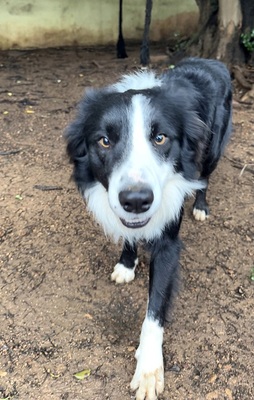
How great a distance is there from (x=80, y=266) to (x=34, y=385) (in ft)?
3.28

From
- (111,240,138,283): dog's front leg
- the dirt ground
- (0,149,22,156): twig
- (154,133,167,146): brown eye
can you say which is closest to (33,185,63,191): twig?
the dirt ground

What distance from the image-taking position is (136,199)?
2.16m

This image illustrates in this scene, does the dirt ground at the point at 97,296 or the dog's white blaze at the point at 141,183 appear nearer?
the dog's white blaze at the point at 141,183

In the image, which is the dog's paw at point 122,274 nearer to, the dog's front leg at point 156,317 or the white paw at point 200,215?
the dog's front leg at point 156,317

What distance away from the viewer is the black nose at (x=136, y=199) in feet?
7.06

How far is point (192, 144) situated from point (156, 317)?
1031 mm

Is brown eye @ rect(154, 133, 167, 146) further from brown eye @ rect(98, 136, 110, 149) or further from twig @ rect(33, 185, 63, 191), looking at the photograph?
twig @ rect(33, 185, 63, 191)

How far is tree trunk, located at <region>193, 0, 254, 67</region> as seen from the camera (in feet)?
19.8

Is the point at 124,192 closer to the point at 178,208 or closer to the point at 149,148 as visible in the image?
the point at 149,148

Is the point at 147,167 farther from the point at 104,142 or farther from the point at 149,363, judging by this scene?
the point at 149,363

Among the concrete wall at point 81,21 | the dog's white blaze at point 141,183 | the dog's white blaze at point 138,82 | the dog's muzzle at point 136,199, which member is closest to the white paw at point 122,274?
the dog's white blaze at point 141,183

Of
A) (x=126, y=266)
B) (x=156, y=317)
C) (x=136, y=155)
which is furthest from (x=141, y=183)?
(x=126, y=266)

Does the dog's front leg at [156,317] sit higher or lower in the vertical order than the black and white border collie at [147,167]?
lower

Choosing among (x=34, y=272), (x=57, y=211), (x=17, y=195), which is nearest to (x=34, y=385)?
(x=34, y=272)
